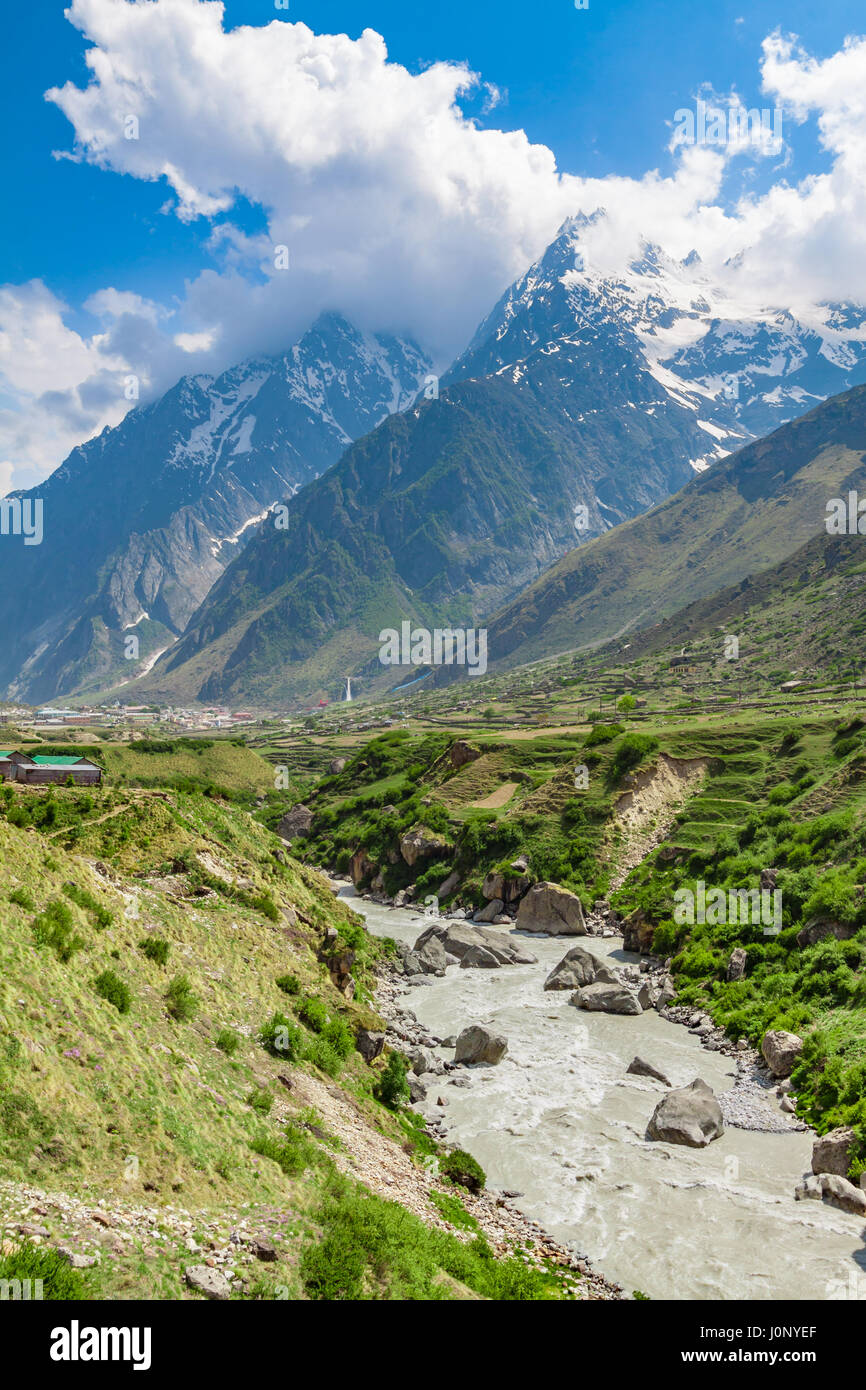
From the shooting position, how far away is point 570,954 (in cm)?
5647

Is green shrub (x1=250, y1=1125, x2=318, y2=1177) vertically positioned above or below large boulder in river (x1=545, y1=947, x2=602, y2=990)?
above

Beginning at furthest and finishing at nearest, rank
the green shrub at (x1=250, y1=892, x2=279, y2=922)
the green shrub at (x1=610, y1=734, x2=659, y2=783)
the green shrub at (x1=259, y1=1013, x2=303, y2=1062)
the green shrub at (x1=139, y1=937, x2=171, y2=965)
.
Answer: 1. the green shrub at (x1=610, y1=734, x2=659, y2=783)
2. the green shrub at (x1=250, y1=892, x2=279, y2=922)
3. the green shrub at (x1=259, y1=1013, x2=303, y2=1062)
4. the green shrub at (x1=139, y1=937, x2=171, y2=965)

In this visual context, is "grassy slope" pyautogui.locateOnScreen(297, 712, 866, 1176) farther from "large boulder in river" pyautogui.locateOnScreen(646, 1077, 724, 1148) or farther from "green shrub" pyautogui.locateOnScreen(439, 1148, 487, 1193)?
"green shrub" pyautogui.locateOnScreen(439, 1148, 487, 1193)

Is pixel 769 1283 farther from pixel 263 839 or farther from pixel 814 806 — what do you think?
pixel 814 806

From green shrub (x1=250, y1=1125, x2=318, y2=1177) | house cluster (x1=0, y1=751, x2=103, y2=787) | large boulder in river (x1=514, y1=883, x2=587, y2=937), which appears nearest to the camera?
green shrub (x1=250, y1=1125, x2=318, y2=1177)

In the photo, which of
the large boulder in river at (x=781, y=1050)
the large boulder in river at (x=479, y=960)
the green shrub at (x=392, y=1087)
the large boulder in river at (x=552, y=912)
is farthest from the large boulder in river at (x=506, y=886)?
the green shrub at (x=392, y=1087)

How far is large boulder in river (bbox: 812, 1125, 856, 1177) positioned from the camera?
96.6 feet

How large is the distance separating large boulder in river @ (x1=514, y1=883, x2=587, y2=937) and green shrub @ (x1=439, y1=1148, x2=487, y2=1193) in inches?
1697

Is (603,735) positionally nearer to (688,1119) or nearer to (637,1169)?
(688,1119)

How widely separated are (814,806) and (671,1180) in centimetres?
4153

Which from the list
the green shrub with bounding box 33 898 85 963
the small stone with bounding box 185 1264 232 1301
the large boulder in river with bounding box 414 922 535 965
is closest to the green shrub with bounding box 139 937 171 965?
the green shrub with bounding box 33 898 85 963

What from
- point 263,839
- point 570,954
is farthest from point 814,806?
point 263,839

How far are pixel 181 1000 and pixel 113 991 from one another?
3.07 m

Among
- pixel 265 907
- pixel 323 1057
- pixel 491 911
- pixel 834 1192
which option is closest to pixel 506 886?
pixel 491 911
